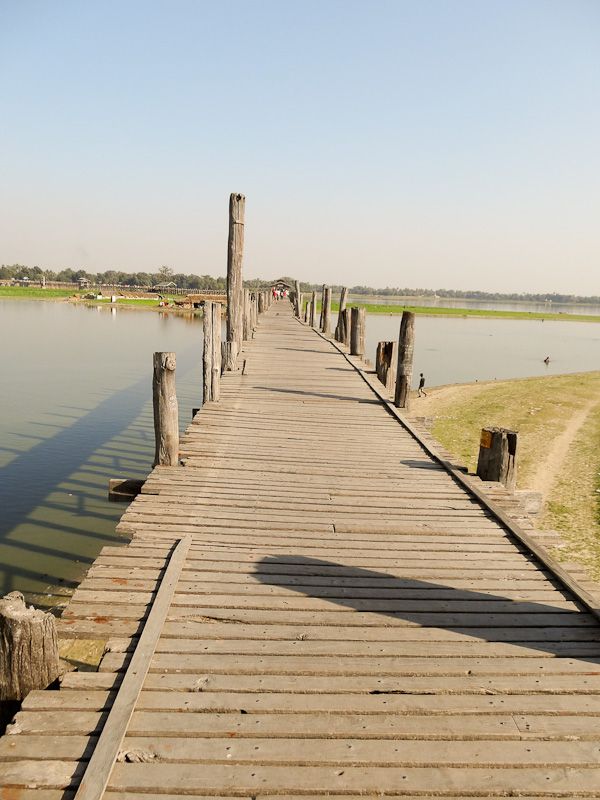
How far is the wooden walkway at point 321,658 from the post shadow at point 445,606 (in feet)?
0.05

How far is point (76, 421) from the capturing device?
1725cm

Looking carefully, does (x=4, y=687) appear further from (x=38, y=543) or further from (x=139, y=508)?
(x=38, y=543)

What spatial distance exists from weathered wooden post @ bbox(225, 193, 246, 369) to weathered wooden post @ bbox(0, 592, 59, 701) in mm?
9224

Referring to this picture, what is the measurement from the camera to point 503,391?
25.3 meters

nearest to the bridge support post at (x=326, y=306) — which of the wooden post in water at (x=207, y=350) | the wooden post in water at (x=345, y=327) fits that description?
the wooden post in water at (x=345, y=327)

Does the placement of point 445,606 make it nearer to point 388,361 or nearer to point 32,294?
point 388,361

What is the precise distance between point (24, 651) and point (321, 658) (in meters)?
1.61

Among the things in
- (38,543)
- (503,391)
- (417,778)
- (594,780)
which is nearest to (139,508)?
(417,778)

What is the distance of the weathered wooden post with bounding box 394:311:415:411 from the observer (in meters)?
9.67

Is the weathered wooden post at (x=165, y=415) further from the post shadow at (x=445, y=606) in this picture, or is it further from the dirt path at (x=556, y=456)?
the dirt path at (x=556, y=456)

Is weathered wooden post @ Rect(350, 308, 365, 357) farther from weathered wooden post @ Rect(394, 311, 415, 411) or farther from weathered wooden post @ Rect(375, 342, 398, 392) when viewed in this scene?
weathered wooden post @ Rect(394, 311, 415, 411)

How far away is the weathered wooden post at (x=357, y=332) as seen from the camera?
15781 mm

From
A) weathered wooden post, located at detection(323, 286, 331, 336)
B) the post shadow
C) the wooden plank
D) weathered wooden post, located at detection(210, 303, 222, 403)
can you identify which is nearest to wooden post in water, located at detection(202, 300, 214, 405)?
weathered wooden post, located at detection(210, 303, 222, 403)

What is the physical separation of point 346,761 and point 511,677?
3.80 ft
